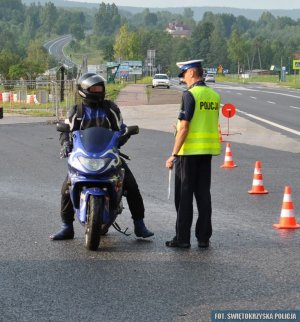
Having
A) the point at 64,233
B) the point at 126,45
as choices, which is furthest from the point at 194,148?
the point at 126,45

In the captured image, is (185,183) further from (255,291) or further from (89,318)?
(89,318)

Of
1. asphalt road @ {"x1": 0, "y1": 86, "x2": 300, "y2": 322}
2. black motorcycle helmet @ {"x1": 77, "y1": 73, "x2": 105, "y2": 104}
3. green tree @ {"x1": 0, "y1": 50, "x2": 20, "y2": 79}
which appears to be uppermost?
green tree @ {"x1": 0, "y1": 50, "x2": 20, "y2": 79}

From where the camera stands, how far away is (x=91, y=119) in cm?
821

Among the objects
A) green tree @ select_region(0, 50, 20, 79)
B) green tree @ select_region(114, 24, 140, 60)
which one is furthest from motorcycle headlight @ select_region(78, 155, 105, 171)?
green tree @ select_region(114, 24, 140, 60)

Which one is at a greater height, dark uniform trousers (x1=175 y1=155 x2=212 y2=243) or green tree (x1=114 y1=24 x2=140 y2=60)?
green tree (x1=114 y1=24 x2=140 y2=60)

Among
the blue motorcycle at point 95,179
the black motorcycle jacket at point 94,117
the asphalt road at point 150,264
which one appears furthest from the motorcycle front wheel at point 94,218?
the black motorcycle jacket at point 94,117

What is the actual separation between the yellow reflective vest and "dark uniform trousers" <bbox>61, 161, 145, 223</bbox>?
2.03 feet

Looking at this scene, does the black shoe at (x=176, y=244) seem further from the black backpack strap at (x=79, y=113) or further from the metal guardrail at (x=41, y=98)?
the metal guardrail at (x=41, y=98)

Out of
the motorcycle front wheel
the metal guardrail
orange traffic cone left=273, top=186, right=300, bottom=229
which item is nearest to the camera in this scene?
the motorcycle front wheel

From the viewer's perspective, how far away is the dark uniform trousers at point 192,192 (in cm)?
816

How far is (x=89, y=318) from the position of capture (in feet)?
18.4

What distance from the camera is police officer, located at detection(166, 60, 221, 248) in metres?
8.07

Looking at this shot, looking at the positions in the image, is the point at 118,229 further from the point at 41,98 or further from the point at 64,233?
the point at 41,98

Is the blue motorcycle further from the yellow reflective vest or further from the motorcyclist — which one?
the yellow reflective vest
